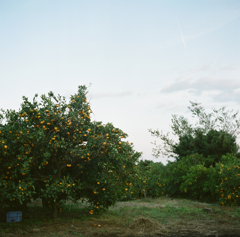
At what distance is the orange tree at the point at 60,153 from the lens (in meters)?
7.16

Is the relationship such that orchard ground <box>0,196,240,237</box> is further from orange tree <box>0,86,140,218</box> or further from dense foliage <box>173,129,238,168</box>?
dense foliage <box>173,129,238,168</box>

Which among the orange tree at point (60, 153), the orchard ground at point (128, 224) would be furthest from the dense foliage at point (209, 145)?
the orange tree at point (60, 153)

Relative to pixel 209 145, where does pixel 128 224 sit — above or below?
below

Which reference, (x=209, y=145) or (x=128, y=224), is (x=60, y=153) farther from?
(x=209, y=145)

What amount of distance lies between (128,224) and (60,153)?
123 inches

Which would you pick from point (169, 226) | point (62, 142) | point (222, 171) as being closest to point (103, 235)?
point (169, 226)

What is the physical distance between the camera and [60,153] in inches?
316

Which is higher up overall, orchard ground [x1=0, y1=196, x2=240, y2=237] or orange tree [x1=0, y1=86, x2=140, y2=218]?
orange tree [x1=0, y1=86, x2=140, y2=218]

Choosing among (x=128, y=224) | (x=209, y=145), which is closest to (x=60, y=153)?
(x=128, y=224)

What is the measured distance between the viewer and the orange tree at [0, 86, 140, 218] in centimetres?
716

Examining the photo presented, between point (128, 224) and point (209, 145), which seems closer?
point (128, 224)

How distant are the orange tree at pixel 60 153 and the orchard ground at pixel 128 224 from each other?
2.26 feet

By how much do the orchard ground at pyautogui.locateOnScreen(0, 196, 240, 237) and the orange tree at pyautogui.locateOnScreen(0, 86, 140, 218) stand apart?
690mm

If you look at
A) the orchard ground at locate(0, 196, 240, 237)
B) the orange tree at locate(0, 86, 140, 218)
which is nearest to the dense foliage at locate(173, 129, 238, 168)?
the orchard ground at locate(0, 196, 240, 237)
